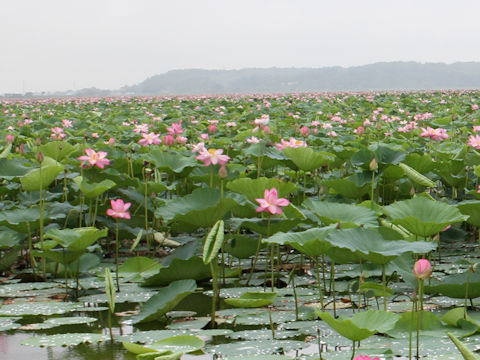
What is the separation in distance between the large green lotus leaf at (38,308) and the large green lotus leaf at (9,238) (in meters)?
0.48

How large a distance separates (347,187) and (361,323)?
5.22 feet

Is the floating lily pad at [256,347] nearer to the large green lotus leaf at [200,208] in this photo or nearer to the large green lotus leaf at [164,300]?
the large green lotus leaf at [164,300]

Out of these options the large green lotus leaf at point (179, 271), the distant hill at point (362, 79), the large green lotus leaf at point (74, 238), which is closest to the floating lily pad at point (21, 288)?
the large green lotus leaf at point (74, 238)

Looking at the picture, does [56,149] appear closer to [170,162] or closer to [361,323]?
[170,162]

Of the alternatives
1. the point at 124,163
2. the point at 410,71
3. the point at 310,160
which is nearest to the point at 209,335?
the point at 310,160

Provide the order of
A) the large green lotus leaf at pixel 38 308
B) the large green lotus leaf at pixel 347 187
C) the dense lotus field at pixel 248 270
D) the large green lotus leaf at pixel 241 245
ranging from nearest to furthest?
1. the dense lotus field at pixel 248 270
2. the large green lotus leaf at pixel 38 308
3. the large green lotus leaf at pixel 241 245
4. the large green lotus leaf at pixel 347 187

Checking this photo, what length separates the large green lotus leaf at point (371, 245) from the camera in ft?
6.10

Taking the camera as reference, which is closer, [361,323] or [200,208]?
[361,323]

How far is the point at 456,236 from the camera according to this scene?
3.24 metres

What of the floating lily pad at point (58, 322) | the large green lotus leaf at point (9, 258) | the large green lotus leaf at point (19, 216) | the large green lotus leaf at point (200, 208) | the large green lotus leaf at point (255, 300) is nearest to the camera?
the large green lotus leaf at point (255, 300)

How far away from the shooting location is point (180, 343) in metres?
1.79

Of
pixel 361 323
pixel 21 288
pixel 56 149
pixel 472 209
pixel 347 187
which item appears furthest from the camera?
pixel 56 149

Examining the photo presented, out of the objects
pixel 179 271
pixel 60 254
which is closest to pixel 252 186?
pixel 179 271

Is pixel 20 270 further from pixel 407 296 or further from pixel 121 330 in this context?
pixel 407 296
